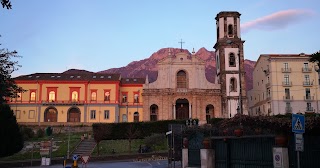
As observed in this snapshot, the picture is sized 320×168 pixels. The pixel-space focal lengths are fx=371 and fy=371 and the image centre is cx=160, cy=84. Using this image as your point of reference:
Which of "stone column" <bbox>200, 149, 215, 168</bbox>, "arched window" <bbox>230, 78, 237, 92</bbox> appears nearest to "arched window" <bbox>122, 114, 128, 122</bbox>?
"arched window" <bbox>230, 78, 237, 92</bbox>

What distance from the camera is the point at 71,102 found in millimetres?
70750

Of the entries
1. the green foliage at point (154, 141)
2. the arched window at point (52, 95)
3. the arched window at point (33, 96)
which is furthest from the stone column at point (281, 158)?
the arched window at point (33, 96)

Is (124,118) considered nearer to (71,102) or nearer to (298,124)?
(71,102)

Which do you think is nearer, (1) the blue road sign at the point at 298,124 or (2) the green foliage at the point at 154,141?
(1) the blue road sign at the point at 298,124

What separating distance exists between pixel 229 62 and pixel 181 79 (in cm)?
967

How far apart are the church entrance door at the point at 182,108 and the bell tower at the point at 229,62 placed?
22.0ft

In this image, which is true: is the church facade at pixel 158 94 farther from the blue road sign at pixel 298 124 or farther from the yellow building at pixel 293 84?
the blue road sign at pixel 298 124

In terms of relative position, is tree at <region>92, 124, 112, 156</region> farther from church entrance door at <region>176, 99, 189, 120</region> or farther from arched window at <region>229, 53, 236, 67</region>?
arched window at <region>229, 53, 236, 67</region>

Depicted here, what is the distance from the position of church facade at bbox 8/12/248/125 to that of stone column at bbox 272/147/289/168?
175 ft

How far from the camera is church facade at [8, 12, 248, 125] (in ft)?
226

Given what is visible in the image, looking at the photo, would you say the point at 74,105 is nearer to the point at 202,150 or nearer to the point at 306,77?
the point at 306,77

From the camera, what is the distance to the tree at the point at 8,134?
2925 cm

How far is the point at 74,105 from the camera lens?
233 ft

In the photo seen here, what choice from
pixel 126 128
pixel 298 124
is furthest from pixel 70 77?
pixel 298 124
